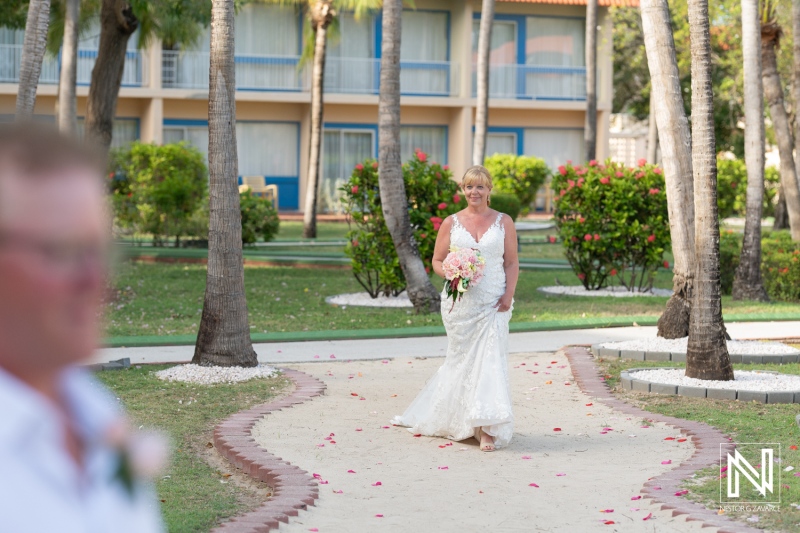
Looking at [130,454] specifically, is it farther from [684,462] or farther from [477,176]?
[477,176]

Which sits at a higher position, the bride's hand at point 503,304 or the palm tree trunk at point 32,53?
the palm tree trunk at point 32,53

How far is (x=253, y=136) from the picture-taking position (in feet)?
117

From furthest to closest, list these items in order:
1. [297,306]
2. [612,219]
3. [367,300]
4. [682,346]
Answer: [612,219], [367,300], [297,306], [682,346]

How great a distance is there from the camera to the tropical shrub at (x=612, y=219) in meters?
16.5

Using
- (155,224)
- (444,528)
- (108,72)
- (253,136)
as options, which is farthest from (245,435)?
(253,136)

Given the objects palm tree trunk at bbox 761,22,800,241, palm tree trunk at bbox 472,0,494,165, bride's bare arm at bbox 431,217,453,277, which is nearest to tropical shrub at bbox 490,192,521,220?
palm tree trunk at bbox 472,0,494,165

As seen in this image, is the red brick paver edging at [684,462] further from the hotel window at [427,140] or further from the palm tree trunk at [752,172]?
the hotel window at [427,140]

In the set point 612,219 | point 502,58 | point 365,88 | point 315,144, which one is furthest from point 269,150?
point 612,219

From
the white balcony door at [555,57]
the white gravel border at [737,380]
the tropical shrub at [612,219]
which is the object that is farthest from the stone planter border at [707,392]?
the white balcony door at [555,57]

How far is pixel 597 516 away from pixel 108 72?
16.5 metres

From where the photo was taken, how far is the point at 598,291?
→ 1706 cm

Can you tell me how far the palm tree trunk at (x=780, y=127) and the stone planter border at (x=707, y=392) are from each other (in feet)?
35.7

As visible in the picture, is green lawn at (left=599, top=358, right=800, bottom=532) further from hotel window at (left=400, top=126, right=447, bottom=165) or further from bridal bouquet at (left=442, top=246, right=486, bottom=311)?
hotel window at (left=400, top=126, right=447, bottom=165)

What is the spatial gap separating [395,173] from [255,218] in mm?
8754
